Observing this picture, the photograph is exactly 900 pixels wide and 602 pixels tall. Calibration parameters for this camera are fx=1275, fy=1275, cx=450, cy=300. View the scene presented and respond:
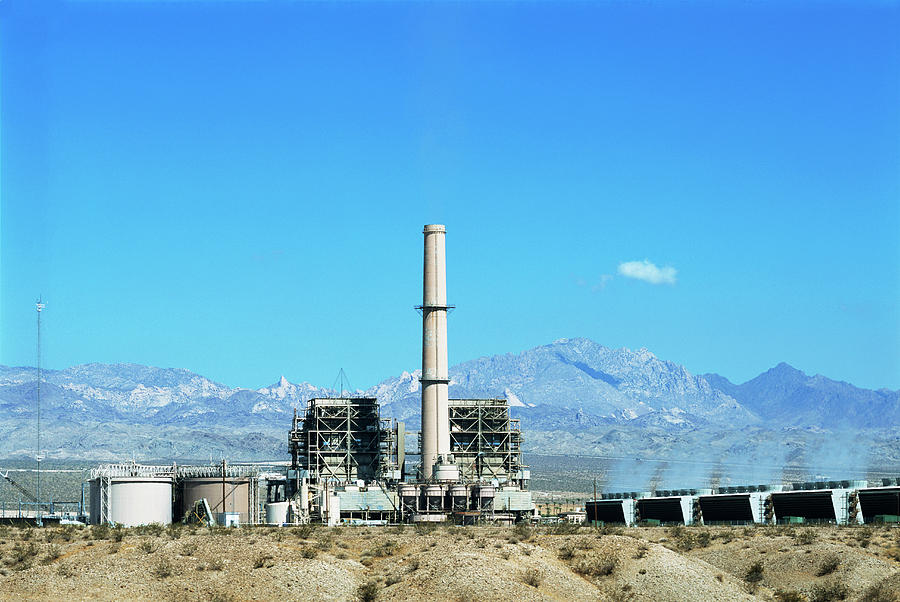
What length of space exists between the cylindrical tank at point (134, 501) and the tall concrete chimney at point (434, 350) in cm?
2913

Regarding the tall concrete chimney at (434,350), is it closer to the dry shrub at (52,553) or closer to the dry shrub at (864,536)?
the dry shrub at (864,536)

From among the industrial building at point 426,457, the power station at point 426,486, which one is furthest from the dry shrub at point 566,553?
the industrial building at point 426,457

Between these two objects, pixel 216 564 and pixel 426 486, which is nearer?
pixel 216 564

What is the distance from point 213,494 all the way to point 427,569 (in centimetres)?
5108

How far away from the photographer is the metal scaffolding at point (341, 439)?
131m

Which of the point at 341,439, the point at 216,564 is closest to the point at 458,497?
the point at 341,439

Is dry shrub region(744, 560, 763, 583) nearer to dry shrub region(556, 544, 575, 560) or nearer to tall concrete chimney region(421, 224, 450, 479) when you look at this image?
dry shrub region(556, 544, 575, 560)

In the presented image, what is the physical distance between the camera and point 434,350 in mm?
127250

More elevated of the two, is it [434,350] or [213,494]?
[434,350]

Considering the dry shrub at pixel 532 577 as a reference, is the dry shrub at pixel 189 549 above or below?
above

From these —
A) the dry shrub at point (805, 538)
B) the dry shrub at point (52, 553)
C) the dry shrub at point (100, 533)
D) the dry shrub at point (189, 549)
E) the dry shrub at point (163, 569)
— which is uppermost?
the dry shrub at point (189, 549)

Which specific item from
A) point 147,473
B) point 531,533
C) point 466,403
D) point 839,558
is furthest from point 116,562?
point 466,403

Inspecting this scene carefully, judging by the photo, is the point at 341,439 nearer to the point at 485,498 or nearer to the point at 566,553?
the point at 485,498

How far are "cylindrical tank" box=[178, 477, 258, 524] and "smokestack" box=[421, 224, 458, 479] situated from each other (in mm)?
21361
